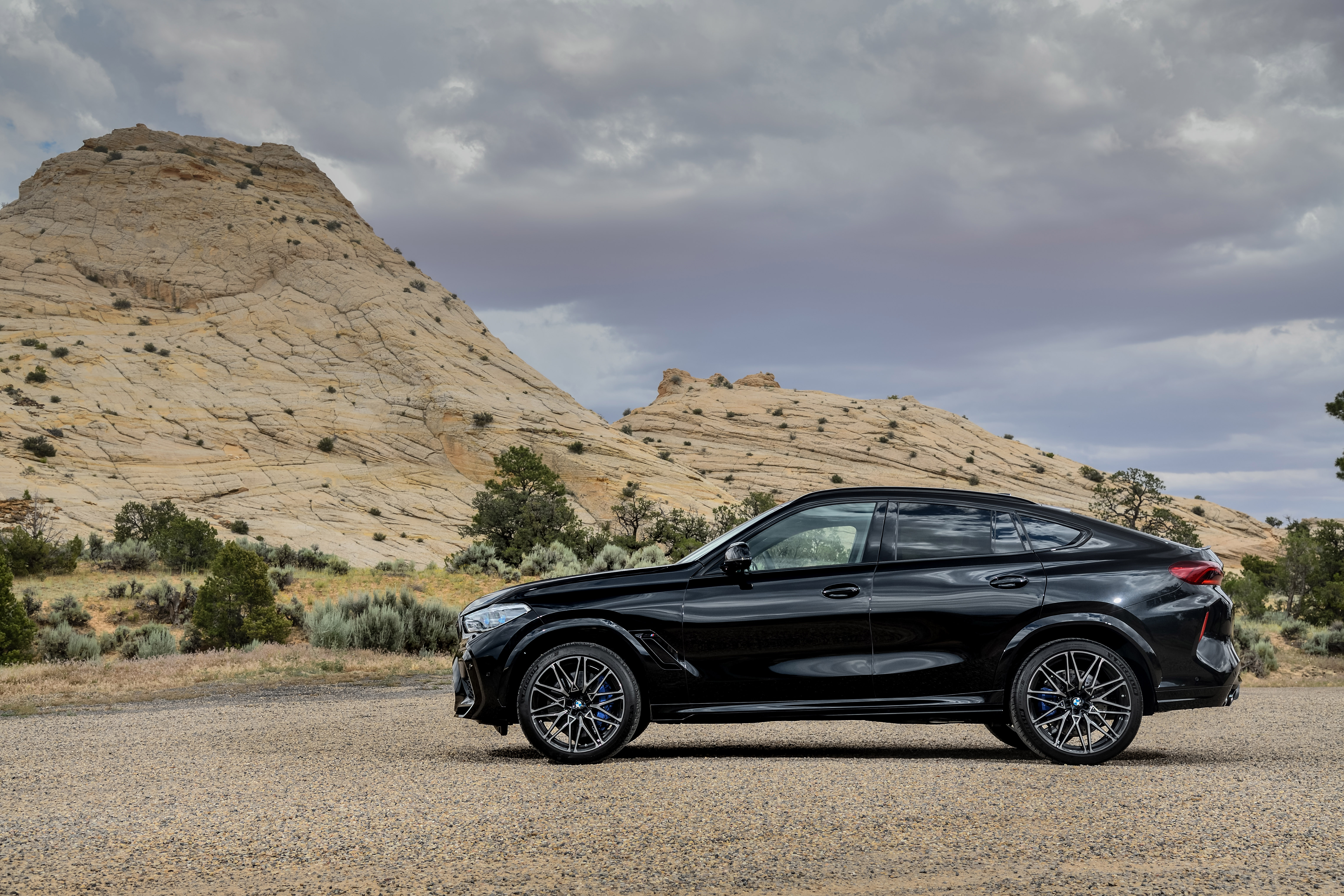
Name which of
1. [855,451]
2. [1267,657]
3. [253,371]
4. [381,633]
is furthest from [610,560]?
[855,451]

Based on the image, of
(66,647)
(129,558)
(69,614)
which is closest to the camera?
(66,647)

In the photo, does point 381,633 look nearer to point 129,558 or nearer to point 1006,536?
point 1006,536

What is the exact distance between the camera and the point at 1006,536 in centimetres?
711

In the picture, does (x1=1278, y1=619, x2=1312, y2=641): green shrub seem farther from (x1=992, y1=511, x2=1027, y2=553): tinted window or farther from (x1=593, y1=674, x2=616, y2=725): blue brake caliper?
(x1=593, y1=674, x2=616, y2=725): blue brake caliper

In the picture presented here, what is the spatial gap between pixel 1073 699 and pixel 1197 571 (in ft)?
3.96

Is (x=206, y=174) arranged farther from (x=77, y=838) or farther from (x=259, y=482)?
(x=77, y=838)

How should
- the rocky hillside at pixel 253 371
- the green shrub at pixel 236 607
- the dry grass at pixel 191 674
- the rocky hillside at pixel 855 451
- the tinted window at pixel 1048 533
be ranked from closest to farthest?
the tinted window at pixel 1048 533, the dry grass at pixel 191 674, the green shrub at pixel 236 607, the rocky hillside at pixel 253 371, the rocky hillside at pixel 855 451

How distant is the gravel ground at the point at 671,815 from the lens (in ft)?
13.8

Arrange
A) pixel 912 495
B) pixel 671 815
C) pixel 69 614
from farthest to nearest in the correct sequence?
pixel 69 614, pixel 912 495, pixel 671 815

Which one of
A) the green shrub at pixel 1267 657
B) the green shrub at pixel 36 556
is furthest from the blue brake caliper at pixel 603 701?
the green shrub at pixel 36 556

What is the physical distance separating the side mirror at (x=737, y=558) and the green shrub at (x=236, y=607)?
1551cm

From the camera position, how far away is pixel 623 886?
407 cm

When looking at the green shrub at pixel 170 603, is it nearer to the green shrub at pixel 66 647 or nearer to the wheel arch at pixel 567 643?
the green shrub at pixel 66 647

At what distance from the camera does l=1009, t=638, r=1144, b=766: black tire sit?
677 centimetres
